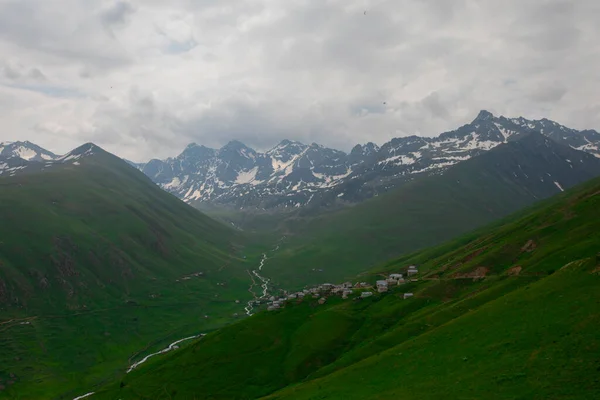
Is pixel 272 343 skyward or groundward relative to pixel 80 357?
groundward

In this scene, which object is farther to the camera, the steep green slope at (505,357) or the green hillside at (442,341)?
the green hillside at (442,341)

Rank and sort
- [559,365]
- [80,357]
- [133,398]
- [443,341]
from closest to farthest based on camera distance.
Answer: [559,365] → [443,341] → [133,398] → [80,357]

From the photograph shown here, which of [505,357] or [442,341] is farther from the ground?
[442,341]

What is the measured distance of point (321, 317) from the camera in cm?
12156

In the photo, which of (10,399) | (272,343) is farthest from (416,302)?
(10,399)

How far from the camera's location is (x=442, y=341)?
70312mm

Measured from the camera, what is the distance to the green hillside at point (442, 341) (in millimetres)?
50281

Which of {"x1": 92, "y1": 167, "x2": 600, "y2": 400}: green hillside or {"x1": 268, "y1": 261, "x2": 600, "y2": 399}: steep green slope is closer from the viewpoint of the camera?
{"x1": 268, "y1": 261, "x2": 600, "y2": 399}: steep green slope

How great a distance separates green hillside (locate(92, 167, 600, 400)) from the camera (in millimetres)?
50281

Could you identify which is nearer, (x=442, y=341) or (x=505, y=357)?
(x=505, y=357)

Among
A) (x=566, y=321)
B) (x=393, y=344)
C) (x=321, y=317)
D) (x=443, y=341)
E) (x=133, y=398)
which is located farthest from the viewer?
(x=321, y=317)

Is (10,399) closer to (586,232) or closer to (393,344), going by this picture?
(393,344)

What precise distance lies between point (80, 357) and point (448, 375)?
190 meters

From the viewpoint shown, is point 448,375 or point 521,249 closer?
point 448,375
